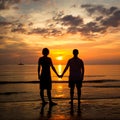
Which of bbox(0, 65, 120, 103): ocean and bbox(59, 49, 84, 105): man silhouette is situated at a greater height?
bbox(59, 49, 84, 105): man silhouette

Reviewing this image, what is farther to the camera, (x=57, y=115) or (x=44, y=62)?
(x=44, y=62)

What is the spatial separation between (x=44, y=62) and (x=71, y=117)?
3.26 meters

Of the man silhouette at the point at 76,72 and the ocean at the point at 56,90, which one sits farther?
the ocean at the point at 56,90

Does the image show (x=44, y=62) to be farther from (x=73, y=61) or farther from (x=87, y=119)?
(x=87, y=119)

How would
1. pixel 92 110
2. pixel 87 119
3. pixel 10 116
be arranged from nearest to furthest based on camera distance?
pixel 87 119, pixel 10 116, pixel 92 110

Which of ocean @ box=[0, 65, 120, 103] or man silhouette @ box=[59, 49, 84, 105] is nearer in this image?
man silhouette @ box=[59, 49, 84, 105]

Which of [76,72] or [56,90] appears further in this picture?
[56,90]

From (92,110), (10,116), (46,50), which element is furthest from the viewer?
(46,50)

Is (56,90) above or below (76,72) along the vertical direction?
below

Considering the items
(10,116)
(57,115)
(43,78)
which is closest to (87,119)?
(57,115)

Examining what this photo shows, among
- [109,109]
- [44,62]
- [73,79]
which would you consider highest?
[44,62]

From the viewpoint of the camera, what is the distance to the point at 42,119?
853 centimetres

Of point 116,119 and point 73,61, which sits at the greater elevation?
point 73,61

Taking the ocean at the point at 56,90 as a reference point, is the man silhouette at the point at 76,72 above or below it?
above
